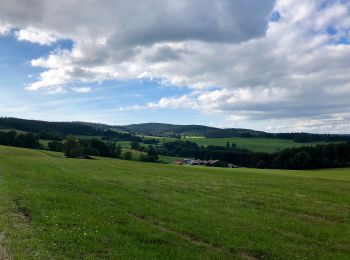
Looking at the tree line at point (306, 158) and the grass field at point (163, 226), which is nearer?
the grass field at point (163, 226)

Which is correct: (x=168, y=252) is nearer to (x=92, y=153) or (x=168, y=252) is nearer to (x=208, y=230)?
(x=208, y=230)

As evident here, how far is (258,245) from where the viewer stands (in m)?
13.8

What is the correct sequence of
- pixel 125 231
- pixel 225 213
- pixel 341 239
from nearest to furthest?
pixel 125 231, pixel 341 239, pixel 225 213

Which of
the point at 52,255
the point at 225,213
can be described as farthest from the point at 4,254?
the point at 225,213

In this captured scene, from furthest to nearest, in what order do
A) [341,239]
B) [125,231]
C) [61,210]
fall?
1. [61,210]
2. [341,239]
3. [125,231]

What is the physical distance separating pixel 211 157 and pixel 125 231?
155424 millimetres

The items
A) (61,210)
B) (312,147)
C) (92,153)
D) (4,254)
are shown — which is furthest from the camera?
(92,153)

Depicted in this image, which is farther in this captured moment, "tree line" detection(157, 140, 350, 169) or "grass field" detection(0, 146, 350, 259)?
"tree line" detection(157, 140, 350, 169)

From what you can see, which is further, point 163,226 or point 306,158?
point 306,158

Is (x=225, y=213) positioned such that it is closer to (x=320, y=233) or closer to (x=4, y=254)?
(x=320, y=233)

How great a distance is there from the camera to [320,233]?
664 inches

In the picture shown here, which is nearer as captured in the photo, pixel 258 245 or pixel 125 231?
pixel 258 245

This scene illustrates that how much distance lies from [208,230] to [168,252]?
3792 mm

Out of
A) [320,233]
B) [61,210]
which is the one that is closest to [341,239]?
[320,233]
